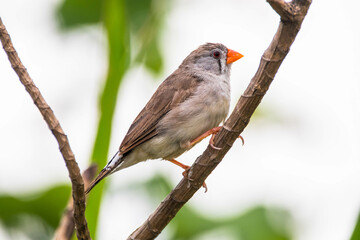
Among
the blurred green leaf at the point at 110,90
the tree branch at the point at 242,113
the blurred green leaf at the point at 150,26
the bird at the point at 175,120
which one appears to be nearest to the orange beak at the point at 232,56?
the bird at the point at 175,120

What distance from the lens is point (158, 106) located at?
498 cm

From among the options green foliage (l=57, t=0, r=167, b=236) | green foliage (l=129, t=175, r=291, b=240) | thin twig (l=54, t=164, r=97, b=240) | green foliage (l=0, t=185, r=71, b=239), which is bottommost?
green foliage (l=129, t=175, r=291, b=240)

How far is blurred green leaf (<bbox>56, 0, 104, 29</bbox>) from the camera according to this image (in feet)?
20.9

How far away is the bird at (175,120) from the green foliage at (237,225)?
61cm

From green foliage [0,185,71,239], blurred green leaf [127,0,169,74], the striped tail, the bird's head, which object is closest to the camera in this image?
the striped tail

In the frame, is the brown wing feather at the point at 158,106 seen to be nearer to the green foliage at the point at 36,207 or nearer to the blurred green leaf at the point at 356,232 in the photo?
the green foliage at the point at 36,207

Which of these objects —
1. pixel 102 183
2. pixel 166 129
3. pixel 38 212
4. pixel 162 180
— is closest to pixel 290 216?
pixel 162 180

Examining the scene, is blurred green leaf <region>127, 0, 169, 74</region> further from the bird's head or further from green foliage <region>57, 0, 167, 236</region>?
the bird's head

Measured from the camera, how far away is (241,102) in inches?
138

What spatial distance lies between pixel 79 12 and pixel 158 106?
6.75 feet

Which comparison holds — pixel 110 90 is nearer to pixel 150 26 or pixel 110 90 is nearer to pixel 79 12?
pixel 150 26

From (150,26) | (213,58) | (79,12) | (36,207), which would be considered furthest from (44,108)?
(79,12)

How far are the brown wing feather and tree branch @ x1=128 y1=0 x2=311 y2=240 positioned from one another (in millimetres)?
875

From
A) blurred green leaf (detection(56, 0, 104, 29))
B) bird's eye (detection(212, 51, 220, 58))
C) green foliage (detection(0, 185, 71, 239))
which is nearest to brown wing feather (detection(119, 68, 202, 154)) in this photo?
bird's eye (detection(212, 51, 220, 58))
